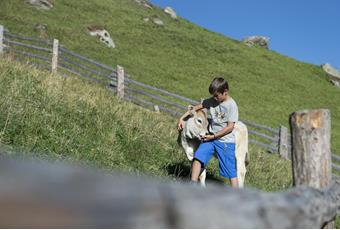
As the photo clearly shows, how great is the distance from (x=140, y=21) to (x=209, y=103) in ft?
103

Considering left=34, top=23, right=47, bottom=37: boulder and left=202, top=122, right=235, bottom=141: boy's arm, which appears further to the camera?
left=34, top=23, right=47, bottom=37: boulder

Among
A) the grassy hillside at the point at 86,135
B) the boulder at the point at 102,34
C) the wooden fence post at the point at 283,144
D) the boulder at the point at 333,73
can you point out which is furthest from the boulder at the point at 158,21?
the grassy hillside at the point at 86,135

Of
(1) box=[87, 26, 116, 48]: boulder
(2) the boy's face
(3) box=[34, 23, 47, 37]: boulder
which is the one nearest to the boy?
(2) the boy's face

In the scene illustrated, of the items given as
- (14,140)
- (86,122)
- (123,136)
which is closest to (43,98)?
(86,122)

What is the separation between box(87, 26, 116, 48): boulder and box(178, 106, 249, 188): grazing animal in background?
22.8m

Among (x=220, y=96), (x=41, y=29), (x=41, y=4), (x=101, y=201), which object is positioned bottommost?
(x=101, y=201)

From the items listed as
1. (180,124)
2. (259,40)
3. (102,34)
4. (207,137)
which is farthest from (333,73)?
(207,137)

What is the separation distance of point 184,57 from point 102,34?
535 centimetres

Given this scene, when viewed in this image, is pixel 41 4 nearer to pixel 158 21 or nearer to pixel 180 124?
pixel 158 21

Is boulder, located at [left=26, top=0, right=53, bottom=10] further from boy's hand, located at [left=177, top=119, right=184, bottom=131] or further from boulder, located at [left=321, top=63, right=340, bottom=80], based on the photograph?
boy's hand, located at [left=177, top=119, right=184, bottom=131]

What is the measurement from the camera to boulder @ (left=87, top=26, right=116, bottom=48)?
29.5 m

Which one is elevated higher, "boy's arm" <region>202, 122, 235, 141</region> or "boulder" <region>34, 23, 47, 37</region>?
"boulder" <region>34, 23, 47, 37</region>

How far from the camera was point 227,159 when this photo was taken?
662cm

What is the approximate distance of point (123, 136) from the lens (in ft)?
26.1
